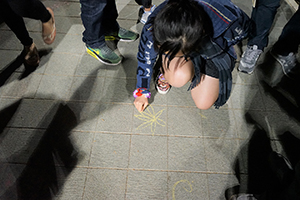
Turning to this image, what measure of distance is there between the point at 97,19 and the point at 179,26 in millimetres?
739

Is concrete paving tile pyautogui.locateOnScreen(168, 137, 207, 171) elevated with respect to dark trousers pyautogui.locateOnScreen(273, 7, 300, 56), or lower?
lower

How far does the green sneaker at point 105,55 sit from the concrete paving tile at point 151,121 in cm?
49

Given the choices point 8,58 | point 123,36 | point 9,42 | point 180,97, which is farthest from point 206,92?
point 9,42

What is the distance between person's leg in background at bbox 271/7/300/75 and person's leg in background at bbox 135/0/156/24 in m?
1.15

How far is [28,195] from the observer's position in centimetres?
110

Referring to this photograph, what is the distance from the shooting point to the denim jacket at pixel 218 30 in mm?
977

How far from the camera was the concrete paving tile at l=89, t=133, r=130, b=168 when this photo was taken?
1187mm

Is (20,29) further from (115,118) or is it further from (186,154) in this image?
(186,154)

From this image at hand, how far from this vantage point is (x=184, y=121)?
1337 millimetres

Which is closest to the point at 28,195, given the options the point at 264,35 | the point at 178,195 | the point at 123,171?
the point at 123,171

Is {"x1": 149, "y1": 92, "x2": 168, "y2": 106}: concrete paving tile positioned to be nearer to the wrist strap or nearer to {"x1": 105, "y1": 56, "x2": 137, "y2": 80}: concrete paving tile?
the wrist strap

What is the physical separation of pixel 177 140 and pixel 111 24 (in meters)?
1.08

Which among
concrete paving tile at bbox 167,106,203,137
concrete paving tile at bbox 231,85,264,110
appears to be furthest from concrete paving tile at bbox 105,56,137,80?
concrete paving tile at bbox 231,85,264,110

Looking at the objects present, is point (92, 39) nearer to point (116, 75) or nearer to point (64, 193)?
point (116, 75)
